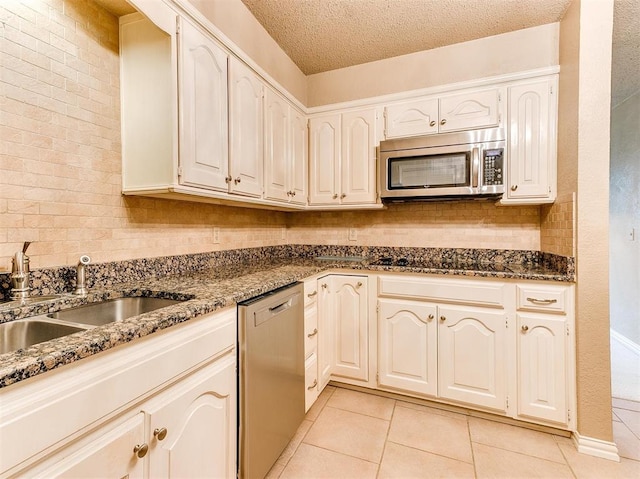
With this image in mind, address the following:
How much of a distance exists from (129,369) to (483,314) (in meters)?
1.82

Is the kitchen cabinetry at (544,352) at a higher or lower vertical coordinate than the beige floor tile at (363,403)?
higher

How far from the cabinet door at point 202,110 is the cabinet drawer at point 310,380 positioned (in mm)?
1145

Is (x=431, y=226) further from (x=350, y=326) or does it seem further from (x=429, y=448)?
(x=429, y=448)

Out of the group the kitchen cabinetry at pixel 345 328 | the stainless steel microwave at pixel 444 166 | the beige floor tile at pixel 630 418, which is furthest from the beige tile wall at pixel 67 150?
the beige floor tile at pixel 630 418

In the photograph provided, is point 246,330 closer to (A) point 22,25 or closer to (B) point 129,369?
(B) point 129,369

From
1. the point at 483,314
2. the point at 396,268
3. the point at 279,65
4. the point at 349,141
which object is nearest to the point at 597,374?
the point at 483,314

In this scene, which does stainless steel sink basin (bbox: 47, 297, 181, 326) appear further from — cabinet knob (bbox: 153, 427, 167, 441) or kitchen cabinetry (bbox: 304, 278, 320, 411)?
kitchen cabinetry (bbox: 304, 278, 320, 411)

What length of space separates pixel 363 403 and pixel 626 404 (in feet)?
5.74

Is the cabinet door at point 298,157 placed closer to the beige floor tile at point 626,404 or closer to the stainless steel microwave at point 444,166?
the stainless steel microwave at point 444,166

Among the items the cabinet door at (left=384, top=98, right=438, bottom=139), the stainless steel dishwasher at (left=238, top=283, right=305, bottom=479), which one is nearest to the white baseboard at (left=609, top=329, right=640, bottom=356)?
the cabinet door at (left=384, top=98, right=438, bottom=139)

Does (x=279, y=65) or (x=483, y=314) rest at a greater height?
(x=279, y=65)

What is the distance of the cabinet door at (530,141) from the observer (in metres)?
1.93

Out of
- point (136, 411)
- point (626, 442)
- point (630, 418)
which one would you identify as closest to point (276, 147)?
point (136, 411)

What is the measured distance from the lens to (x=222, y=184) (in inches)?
63.0
